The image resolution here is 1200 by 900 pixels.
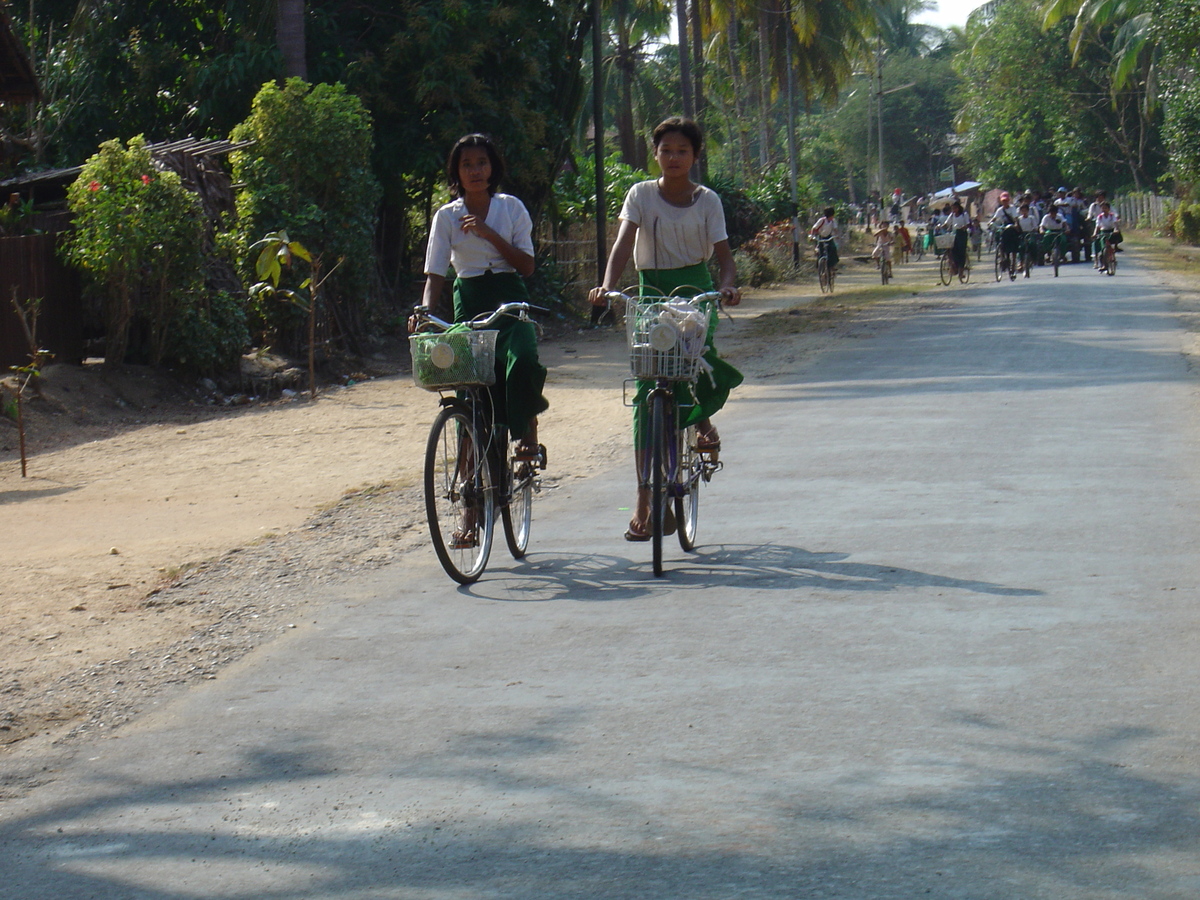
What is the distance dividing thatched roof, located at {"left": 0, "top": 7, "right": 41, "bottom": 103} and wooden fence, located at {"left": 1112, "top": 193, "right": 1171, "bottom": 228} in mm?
42792

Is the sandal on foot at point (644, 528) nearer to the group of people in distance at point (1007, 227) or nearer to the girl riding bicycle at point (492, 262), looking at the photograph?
the girl riding bicycle at point (492, 262)

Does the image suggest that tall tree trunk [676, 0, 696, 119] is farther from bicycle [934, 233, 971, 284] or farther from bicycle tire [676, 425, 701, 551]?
bicycle tire [676, 425, 701, 551]

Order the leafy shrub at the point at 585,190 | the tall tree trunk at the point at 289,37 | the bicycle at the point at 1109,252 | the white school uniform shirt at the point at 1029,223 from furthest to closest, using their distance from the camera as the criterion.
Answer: the white school uniform shirt at the point at 1029,223 < the bicycle at the point at 1109,252 < the leafy shrub at the point at 585,190 < the tall tree trunk at the point at 289,37

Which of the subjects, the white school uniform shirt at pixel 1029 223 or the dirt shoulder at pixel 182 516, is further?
the white school uniform shirt at pixel 1029 223

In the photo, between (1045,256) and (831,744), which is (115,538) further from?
(1045,256)

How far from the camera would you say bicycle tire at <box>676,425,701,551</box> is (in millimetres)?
6473

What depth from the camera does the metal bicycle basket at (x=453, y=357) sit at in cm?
593

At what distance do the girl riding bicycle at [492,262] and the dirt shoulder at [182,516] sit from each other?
113 cm

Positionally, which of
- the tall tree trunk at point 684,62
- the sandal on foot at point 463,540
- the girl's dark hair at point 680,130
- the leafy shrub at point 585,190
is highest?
the tall tree trunk at point 684,62

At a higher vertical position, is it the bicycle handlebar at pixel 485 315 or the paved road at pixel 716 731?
the bicycle handlebar at pixel 485 315

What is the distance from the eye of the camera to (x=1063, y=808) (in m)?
3.56

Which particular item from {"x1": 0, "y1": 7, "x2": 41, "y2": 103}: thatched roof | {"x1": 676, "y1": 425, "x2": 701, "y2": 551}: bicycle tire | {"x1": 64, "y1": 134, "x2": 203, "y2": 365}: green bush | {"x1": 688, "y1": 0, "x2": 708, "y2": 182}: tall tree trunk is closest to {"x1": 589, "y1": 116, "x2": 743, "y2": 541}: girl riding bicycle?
{"x1": 676, "y1": 425, "x2": 701, "y2": 551}: bicycle tire

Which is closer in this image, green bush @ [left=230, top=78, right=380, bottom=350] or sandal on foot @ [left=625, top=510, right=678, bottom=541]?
sandal on foot @ [left=625, top=510, right=678, bottom=541]

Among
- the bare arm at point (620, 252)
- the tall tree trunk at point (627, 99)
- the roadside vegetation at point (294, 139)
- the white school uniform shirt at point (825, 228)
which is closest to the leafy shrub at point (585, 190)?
the roadside vegetation at point (294, 139)
